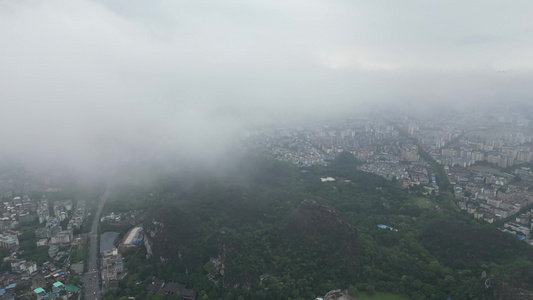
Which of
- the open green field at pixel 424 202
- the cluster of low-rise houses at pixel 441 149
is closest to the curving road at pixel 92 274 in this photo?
the open green field at pixel 424 202

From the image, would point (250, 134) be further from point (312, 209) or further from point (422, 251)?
point (422, 251)

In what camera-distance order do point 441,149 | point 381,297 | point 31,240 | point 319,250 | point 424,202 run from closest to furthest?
point 381,297
point 319,250
point 31,240
point 424,202
point 441,149

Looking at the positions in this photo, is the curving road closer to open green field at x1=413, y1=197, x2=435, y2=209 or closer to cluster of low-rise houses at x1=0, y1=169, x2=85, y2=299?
cluster of low-rise houses at x1=0, y1=169, x2=85, y2=299

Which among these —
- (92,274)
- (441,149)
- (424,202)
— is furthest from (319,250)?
(441,149)

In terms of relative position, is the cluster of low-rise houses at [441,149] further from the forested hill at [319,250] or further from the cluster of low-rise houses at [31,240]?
the cluster of low-rise houses at [31,240]

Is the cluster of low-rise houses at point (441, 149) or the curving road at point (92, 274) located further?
the cluster of low-rise houses at point (441, 149)

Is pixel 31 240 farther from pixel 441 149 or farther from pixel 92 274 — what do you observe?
pixel 441 149

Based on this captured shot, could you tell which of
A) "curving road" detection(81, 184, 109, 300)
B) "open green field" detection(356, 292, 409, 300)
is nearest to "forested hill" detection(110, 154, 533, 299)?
"open green field" detection(356, 292, 409, 300)

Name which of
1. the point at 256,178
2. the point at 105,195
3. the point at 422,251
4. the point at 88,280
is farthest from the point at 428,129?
the point at 88,280

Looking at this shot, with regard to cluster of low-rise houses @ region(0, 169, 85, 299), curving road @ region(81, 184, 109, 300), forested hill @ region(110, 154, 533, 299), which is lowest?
curving road @ region(81, 184, 109, 300)
